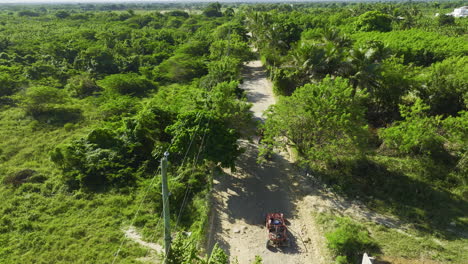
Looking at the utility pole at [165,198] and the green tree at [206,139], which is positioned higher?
the utility pole at [165,198]

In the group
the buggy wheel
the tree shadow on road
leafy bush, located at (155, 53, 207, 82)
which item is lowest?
the buggy wheel

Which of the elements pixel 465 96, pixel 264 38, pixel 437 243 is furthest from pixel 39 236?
pixel 264 38

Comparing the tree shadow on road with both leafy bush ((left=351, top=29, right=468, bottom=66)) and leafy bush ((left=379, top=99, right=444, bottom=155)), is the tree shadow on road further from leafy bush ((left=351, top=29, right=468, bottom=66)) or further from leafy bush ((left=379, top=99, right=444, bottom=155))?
leafy bush ((left=351, top=29, right=468, bottom=66))

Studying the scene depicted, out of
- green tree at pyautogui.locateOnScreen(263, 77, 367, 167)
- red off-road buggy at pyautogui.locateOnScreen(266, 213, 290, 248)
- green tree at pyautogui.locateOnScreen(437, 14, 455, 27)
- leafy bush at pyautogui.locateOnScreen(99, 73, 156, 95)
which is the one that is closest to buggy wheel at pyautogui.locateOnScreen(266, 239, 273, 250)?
red off-road buggy at pyautogui.locateOnScreen(266, 213, 290, 248)

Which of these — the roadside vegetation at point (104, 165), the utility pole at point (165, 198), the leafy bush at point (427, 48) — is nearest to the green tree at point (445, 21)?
the leafy bush at point (427, 48)

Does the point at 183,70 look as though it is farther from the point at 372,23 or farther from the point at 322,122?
the point at 372,23

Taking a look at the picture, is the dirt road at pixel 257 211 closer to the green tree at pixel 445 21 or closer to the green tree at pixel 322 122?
the green tree at pixel 322 122
